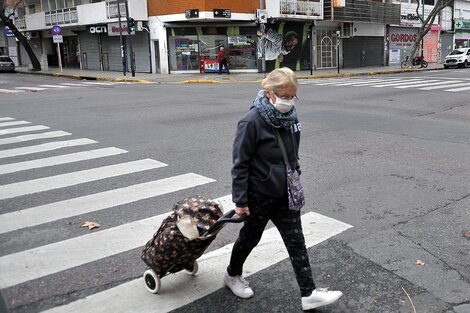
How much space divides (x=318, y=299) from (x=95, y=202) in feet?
11.0

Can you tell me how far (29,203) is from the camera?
588cm

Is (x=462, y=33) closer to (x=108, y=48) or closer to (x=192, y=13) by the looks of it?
(x=192, y=13)

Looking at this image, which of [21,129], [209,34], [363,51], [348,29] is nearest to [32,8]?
[209,34]

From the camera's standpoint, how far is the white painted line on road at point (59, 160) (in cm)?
753

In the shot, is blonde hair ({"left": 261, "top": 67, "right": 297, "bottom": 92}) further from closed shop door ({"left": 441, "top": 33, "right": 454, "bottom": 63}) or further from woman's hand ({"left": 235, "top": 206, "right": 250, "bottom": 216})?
closed shop door ({"left": 441, "top": 33, "right": 454, "bottom": 63})

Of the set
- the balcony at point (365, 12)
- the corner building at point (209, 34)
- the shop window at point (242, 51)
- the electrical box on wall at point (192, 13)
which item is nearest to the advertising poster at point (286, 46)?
the corner building at point (209, 34)

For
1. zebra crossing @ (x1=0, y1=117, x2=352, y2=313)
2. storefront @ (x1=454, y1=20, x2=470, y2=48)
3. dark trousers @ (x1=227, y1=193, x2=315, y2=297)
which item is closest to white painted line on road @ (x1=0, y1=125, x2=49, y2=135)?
zebra crossing @ (x1=0, y1=117, x2=352, y2=313)

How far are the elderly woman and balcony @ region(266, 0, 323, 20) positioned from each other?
31.1 metres

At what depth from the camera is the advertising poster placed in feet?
114

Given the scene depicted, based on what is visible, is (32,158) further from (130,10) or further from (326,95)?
(130,10)

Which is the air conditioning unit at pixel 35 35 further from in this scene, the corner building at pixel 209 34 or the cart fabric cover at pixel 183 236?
the cart fabric cover at pixel 183 236

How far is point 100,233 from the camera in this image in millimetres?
4895

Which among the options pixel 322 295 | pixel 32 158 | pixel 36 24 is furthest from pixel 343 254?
pixel 36 24

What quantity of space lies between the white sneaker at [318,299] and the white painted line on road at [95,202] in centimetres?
233
